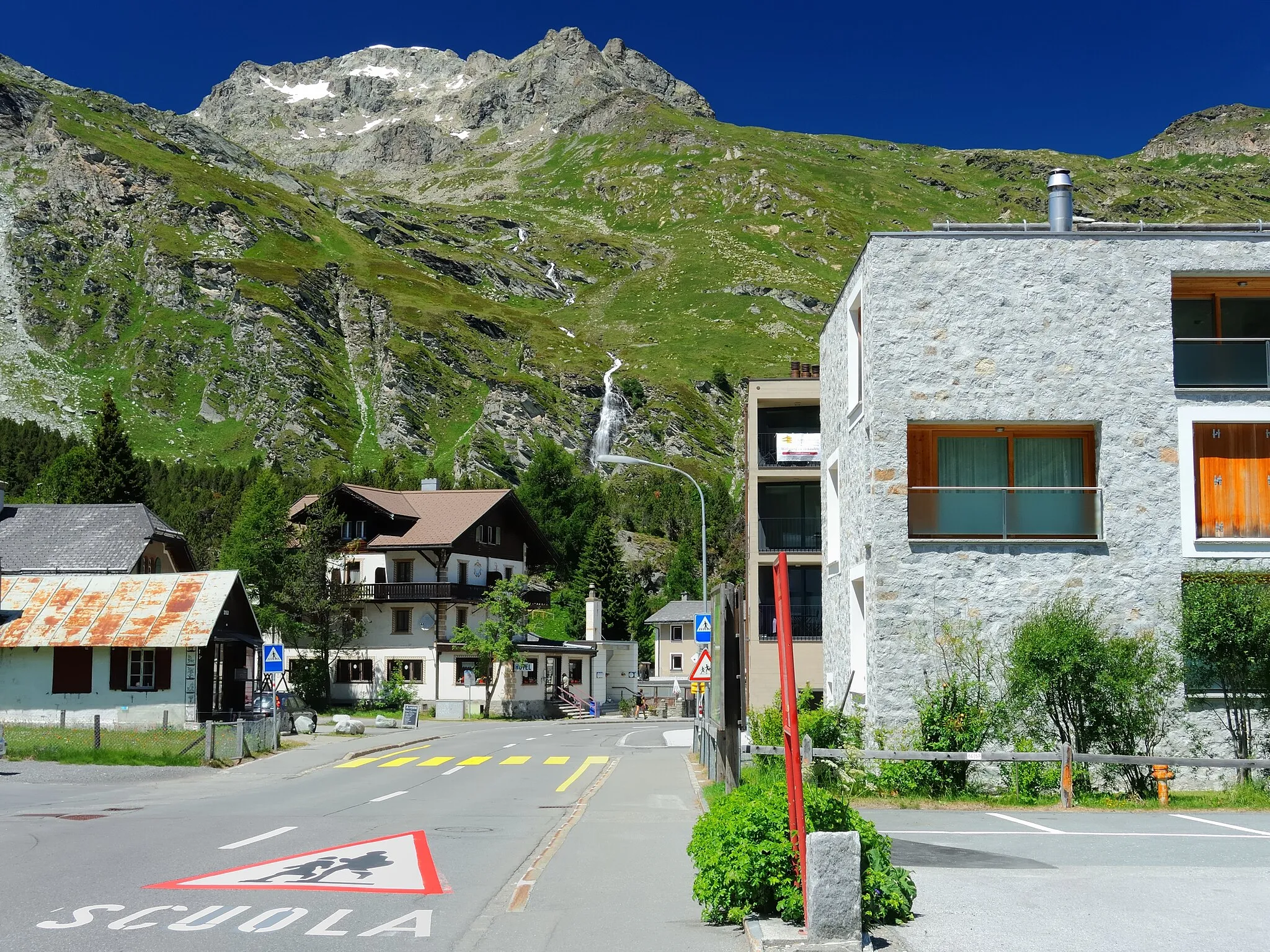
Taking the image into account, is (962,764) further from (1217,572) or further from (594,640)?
(594,640)

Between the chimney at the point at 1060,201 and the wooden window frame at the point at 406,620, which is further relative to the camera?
the wooden window frame at the point at 406,620

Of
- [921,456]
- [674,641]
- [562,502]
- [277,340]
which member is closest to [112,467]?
[674,641]

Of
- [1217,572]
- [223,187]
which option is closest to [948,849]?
[1217,572]

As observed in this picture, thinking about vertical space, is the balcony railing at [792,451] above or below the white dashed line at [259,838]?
above

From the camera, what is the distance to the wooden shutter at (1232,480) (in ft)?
66.6

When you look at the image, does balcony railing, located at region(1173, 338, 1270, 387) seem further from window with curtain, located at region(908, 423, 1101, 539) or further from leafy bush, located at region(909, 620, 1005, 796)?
leafy bush, located at region(909, 620, 1005, 796)

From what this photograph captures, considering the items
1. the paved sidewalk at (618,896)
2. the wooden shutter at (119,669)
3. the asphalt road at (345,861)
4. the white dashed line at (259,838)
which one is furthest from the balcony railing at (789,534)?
the white dashed line at (259,838)

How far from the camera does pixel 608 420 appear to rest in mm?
158125

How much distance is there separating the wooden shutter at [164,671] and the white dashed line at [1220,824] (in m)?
28.0

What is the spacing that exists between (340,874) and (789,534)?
2592 centimetres

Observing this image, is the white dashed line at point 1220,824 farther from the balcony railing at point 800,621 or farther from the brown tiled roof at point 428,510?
the brown tiled roof at point 428,510

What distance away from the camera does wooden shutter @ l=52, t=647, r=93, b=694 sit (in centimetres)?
3534

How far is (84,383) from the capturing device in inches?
5418

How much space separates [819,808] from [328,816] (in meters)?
10.9
